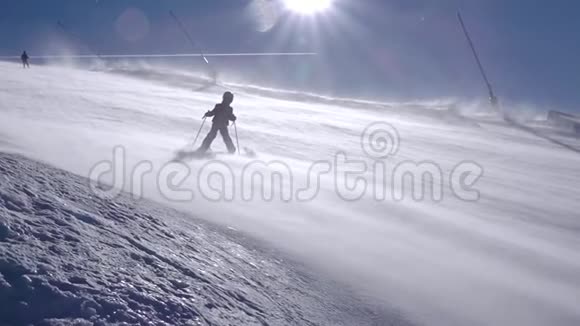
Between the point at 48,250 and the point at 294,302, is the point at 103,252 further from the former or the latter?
the point at 294,302

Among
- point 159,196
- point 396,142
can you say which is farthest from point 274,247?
point 396,142

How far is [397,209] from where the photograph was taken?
8.98 m

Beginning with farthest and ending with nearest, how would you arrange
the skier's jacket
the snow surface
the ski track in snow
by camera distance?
the skier's jacket, the snow surface, the ski track in snow

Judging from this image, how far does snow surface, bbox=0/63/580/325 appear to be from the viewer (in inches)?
225

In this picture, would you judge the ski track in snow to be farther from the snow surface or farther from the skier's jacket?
the skier's jacket

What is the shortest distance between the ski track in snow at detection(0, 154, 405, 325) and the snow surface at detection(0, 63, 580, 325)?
0.93 m

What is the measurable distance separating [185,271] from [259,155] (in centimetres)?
932
